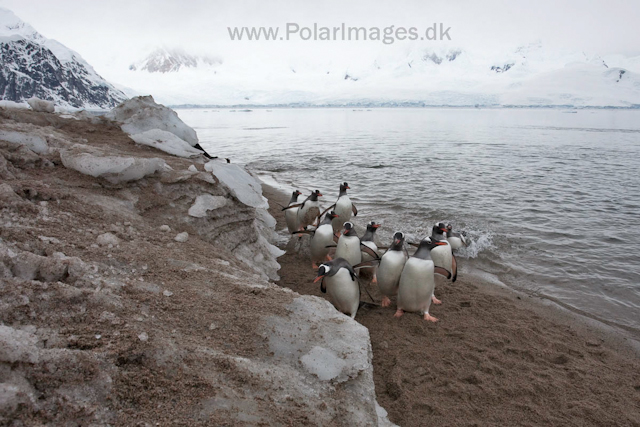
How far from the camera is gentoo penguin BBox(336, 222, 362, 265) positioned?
6.21m

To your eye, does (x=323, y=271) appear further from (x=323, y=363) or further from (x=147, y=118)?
(x=147, y=118)

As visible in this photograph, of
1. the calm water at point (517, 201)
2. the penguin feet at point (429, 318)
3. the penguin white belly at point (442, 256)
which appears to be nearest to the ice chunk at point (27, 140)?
the penguin feet at point (429, 318)

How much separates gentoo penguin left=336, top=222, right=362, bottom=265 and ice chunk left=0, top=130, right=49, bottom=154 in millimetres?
4269

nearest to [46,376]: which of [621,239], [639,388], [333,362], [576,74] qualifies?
[333,362]

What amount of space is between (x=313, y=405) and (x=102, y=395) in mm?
1137

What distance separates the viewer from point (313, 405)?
7.60 feet

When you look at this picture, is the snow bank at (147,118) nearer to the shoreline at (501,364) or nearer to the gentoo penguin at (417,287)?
the shoreline at (501,364)

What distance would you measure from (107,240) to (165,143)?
A: 4213 millimetres

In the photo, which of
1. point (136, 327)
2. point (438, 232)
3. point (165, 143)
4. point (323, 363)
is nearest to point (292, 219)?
point (165, 143)

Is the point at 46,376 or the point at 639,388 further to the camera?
the point at 639,388

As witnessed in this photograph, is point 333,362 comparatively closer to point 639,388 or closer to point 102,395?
point 102,395

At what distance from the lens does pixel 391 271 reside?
5.63 metres

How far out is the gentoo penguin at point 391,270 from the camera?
18.5 feet

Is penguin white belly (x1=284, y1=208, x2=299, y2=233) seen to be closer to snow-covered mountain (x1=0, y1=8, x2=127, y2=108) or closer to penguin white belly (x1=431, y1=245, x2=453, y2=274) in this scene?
penguin white belly (x1=431, y1=245, x2=453, y2=274)
